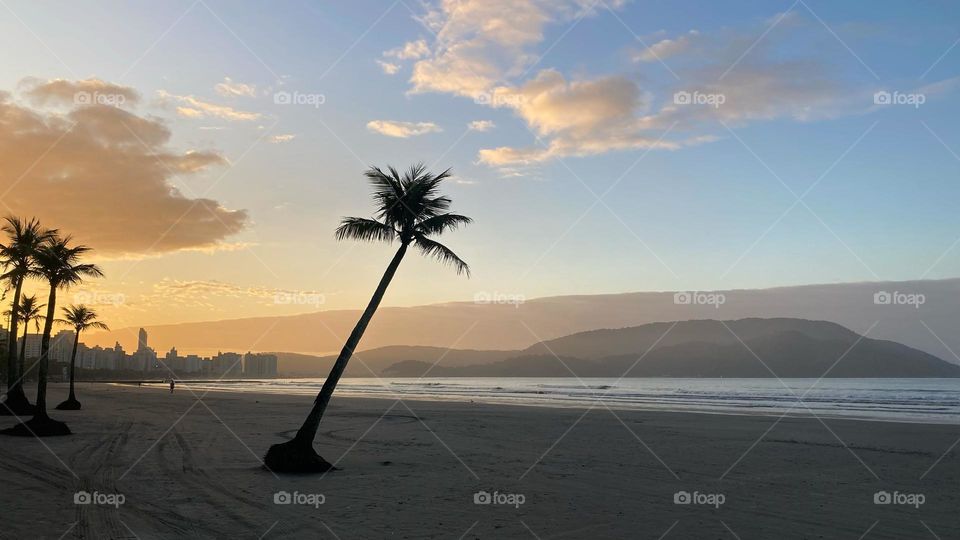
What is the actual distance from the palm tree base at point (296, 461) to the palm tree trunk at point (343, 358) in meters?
0.17

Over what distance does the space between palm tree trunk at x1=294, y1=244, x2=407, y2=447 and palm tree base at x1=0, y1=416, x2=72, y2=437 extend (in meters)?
13.1

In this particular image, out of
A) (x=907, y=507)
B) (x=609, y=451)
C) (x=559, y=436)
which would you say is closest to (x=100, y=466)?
(x=609, y=451)

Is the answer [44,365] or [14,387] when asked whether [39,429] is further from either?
[14,387]

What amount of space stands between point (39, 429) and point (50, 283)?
5.71 meters

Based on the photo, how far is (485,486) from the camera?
44.5 feet

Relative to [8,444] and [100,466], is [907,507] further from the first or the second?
[8,444]

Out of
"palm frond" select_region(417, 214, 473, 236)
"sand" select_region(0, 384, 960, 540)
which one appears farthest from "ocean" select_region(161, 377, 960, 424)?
"palm frond" select_region(417, 214, 473, 236)

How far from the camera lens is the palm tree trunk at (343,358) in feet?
48.1

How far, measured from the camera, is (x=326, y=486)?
1300 cm

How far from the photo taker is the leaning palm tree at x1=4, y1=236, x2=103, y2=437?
71.8ft

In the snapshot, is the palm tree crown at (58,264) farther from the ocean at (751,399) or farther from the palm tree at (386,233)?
the ocean at (751,399)

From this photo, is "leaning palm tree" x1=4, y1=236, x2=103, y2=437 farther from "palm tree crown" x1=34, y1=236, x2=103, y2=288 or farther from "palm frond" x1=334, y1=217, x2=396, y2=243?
"palm frond" x1=334, y1=217, x2=396, y2=243

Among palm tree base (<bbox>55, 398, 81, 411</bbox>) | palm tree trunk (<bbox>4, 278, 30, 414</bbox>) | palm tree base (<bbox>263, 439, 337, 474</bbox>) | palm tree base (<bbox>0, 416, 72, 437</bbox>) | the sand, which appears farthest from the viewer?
palm tree base (<bbox>55, 398, 81, 411</bbox>)

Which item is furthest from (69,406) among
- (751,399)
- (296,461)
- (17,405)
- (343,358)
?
(751,399)
